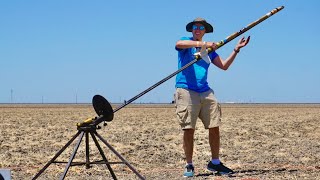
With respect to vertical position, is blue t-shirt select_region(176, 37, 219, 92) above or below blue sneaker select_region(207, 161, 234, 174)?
above

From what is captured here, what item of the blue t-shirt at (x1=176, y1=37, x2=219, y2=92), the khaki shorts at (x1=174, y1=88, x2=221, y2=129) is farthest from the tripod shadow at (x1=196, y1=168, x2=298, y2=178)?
the blue t-shirt at (x1=176, y1=37, x2=219, y2=92)

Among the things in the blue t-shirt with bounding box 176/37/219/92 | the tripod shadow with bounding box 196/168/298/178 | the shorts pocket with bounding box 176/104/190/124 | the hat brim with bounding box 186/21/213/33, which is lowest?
the tripod shadow with bounding box 196/168/298/178

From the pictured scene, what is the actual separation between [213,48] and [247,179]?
1.59 metres

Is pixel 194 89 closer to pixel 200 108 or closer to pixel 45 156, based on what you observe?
pixel 200 108

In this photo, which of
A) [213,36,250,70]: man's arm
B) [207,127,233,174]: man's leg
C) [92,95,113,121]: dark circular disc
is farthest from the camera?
[207,127,233,174]: man's leg

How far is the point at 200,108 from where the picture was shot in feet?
22.2

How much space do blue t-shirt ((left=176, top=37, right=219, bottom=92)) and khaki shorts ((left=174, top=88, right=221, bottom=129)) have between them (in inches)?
2.8

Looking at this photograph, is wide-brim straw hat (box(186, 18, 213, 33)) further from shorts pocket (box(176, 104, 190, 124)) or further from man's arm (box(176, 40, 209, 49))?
shorts pocket (box(176, 104, 190, 124))

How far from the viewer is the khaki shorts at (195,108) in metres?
6.68

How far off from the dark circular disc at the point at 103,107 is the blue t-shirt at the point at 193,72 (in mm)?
2076

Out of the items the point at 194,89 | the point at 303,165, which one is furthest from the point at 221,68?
the point at 303,165

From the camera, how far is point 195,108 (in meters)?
6.70

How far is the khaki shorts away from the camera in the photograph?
6.68 m

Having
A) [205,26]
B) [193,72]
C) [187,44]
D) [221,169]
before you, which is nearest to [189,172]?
[221,169]
